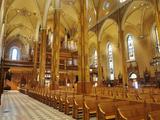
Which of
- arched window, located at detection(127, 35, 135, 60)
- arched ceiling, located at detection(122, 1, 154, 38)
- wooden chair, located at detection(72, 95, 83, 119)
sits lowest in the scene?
wooden chair, located at detection(72, 95, 83, 119)

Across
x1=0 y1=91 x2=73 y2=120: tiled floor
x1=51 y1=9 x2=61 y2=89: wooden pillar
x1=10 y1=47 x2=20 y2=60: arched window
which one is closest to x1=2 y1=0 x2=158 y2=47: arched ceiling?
x1=51 y1=9 x2=61 y2=89: wooden pillar

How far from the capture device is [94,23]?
2308cm

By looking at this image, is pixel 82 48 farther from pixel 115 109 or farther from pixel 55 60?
pixel 115 109

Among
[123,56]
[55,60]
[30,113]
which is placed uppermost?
[123,56]

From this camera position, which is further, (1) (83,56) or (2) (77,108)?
(1) (83,56)

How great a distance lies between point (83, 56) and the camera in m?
8.48

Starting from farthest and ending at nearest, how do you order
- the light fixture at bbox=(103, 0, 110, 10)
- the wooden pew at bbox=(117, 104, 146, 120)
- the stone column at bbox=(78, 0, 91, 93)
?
the light fixture at bbox=(103, 0, 110, 10) → the stone column at bbox=(78, 0, 91, 93) → the wooden pew at bbox=(117, 104, 146, 120)

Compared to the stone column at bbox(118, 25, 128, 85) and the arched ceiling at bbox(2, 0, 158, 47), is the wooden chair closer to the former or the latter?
the stone column at bbox(118, 25, 128, 85)

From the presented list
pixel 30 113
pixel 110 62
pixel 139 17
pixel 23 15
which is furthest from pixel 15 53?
pixel 30 113

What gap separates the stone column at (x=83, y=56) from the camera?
7969 millimetres

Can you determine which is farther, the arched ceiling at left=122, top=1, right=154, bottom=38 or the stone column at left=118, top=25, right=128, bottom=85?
the arched ceiling at left=122, top=1, right=154, bottom=38

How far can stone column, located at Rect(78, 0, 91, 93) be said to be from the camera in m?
7.97

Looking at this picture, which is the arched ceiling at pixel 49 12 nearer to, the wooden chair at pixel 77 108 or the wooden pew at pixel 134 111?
the wooden chair at pixel 77 108

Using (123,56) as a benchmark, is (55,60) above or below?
below
